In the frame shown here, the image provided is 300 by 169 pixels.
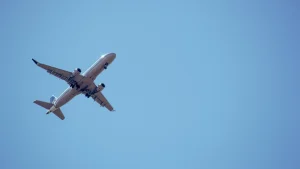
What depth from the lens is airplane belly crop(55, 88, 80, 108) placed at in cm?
8334

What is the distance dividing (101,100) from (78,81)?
32.4 feet

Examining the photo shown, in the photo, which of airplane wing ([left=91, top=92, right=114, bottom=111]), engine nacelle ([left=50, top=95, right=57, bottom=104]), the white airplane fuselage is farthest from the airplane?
engine nacelle ([left=50, top=95, right=57, bottom=104])

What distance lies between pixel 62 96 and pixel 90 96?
622cm

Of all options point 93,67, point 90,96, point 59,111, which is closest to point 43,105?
point 59,111

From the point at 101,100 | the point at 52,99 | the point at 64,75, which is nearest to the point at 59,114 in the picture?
the point at 52,99

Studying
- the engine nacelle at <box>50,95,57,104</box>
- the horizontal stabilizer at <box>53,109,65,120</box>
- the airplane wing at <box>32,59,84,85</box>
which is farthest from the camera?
the horizontal stabilizer at <box>53,109,65,120</box>

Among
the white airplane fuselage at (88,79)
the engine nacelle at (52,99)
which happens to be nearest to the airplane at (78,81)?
the white airplane fuselage at (88,79)

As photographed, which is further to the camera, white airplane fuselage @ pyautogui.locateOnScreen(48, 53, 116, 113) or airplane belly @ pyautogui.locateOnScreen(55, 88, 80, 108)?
airplane belly @ pyautogui.locateOnScreen(55, 88, 80, 108)

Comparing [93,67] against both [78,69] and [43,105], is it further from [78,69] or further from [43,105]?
[43,105]

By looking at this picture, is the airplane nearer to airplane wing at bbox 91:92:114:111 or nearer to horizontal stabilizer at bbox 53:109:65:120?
A: airplane wing at bbox 91:92:114:111

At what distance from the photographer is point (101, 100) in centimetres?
9000

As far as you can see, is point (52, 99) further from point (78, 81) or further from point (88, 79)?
point (88, 79)

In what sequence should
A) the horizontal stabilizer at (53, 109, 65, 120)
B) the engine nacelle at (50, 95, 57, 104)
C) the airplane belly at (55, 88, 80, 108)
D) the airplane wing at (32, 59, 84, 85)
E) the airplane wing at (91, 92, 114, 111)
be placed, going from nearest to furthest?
the airplane wing at (32, 59, 84, 85) < the airplane belly at (55, 88, 80, 108) < the airplane wing at (91, 92, 114, 111) < the engine nacelle at (50, 95, 57, 104) < the horizontal stabilizer at (53, 109, 65, 120)

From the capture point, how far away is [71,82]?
82.0m
